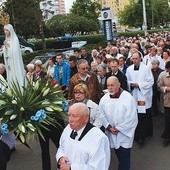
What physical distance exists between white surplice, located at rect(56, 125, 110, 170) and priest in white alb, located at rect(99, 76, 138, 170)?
163 centimetres

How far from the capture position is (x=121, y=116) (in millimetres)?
5906

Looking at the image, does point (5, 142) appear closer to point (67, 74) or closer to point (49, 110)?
point (49, 110)

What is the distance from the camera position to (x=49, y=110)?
5.60 m

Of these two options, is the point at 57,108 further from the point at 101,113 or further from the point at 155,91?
the point at 155,91

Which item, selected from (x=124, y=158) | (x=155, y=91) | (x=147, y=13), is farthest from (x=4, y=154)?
(x=147, y=13)

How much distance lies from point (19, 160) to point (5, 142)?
254cm

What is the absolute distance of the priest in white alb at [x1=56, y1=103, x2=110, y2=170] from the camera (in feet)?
13.8

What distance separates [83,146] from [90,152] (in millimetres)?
104

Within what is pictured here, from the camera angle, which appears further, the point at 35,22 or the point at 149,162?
the point at 35,22

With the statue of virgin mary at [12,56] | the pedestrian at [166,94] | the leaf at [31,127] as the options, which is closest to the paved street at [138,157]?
the pedestrian at [166,94]

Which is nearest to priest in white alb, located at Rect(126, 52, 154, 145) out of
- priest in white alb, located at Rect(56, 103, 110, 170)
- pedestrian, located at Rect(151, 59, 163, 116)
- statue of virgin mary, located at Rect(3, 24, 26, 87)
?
pedestrian, located at Rect(151, 59, 163, 116)

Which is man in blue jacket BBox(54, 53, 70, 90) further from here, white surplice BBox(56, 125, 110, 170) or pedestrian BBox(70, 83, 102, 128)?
white surplice BBox(56, 125, 110, 170)

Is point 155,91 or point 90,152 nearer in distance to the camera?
point 90,152

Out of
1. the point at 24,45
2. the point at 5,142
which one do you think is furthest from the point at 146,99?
the point at 24,45
